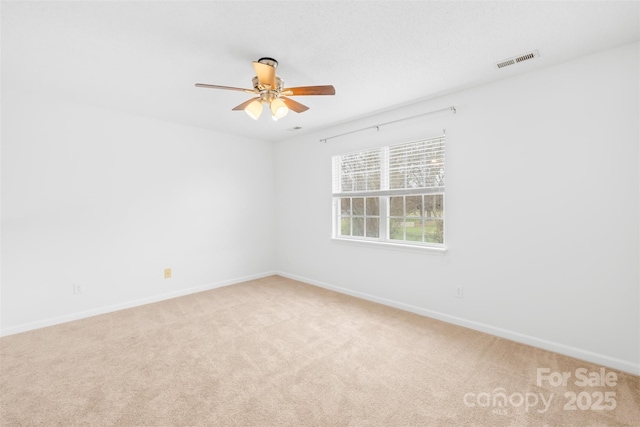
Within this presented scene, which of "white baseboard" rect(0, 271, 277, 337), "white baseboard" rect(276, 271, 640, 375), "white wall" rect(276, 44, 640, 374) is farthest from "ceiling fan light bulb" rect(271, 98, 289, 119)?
"white baseboard" rect(0, 271, 277, 337)

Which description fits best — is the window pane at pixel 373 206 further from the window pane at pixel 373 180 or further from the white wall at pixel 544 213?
the white wall at pixel 544 213

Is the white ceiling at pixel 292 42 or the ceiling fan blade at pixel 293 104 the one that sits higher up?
the white ceiling at pixel 292 42

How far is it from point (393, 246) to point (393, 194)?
2.17 ft

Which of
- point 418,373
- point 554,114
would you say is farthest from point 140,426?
point 554,114

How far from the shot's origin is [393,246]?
11.7ft

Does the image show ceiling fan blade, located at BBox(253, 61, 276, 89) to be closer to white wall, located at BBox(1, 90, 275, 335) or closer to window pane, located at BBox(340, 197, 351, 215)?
window pane, located at BBox(340, 197, 351, 215)

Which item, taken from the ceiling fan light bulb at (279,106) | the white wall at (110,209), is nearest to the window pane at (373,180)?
the ceiling fan light bulb at (279,106)

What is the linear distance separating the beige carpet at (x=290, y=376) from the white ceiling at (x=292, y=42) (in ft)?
8.15

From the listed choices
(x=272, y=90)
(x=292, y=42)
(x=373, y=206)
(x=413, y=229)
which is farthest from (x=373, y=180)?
(x=292, y=42)

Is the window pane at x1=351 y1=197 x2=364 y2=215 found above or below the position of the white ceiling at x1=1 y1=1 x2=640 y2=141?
below

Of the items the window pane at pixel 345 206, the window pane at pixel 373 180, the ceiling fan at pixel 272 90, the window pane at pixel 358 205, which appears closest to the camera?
the ceiling fan at pixel 272 90

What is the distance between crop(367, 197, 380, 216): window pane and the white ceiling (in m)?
1.37

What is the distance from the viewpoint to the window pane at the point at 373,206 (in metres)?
3.86

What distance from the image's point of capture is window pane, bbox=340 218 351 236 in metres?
4.29
